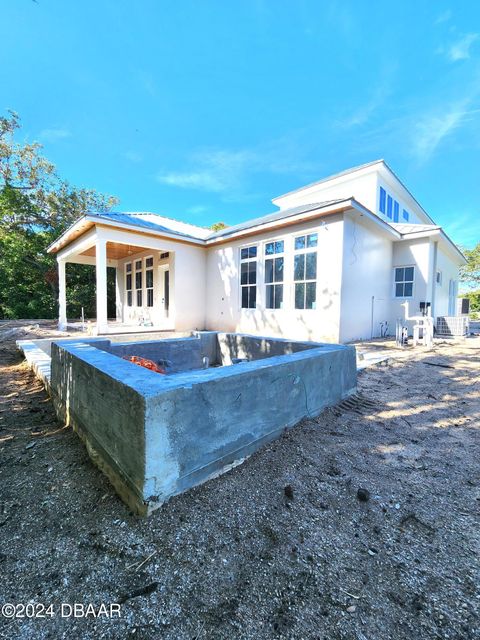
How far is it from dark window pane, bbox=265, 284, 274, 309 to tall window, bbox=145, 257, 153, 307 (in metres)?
5.65

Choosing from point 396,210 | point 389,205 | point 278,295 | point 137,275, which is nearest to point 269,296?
point 278,295

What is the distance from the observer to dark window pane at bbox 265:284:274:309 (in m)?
9.19

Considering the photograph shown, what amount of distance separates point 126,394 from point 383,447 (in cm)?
231

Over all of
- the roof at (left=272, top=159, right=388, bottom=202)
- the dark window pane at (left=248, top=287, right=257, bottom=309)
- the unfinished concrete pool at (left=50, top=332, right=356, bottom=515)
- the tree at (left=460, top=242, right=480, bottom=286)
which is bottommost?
the unfinished concrete pool at (left=50, top=332, right=356, bottom=515)

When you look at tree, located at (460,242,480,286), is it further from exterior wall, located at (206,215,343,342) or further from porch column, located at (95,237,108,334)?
porch column, located at (95,237,108,334)

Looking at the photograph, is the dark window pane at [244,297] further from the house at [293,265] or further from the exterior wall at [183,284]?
the exterior wall at [183,284]

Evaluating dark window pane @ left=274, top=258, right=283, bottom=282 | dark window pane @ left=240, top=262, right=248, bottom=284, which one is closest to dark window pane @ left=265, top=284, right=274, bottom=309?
dark window pane @ left=274, top=258, right=283, bottom=282

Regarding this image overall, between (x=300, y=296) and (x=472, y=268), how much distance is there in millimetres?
29967

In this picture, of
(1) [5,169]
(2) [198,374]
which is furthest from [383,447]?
(1) [5,169]

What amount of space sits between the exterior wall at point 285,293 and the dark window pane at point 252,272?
18 centimetres

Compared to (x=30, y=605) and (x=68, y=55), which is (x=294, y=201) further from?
(x=30, y=605)

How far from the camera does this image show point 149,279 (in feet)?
40.0

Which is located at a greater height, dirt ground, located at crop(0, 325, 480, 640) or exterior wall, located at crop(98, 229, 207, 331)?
exterior wall, located at crop(98, 229, 207, 331)

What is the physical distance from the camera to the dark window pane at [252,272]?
378 inches
